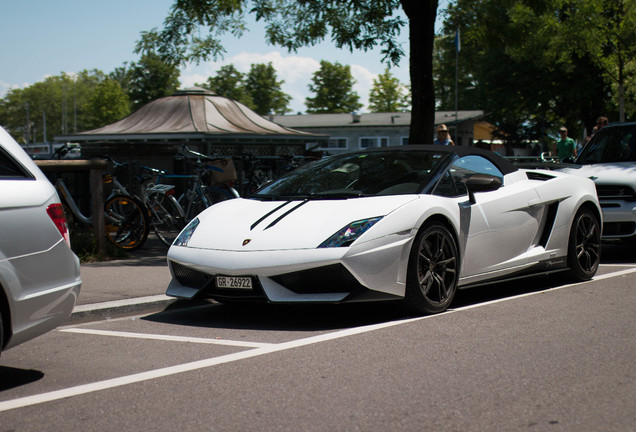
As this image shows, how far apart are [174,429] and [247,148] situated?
792 inches

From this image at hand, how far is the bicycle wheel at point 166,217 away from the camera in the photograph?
11.7 m

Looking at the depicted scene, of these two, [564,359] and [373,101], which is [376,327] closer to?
[564,359]

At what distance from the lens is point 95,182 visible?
10820 mm


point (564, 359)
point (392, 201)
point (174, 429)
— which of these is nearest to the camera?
point (174, 429)

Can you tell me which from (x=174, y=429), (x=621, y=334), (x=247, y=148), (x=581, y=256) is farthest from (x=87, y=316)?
(x=247, y=148)

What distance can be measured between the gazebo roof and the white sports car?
55.5ft

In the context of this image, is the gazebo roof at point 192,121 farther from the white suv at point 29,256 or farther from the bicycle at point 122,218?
the white suv at point 29,256

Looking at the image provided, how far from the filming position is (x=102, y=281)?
8.73 m

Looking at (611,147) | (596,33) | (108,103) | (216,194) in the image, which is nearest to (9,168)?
(216,194)

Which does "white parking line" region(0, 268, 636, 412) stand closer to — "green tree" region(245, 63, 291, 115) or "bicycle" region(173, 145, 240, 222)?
"bicycle" region(173, 145, 240, 222)

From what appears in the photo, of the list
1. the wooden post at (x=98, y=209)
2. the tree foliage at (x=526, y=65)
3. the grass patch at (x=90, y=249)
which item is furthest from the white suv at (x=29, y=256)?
the tree foliage at (x=526, y=65)

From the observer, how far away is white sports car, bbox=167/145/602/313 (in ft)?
20.6

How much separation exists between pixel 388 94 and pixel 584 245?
369 ft

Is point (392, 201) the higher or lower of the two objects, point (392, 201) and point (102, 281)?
the higher
